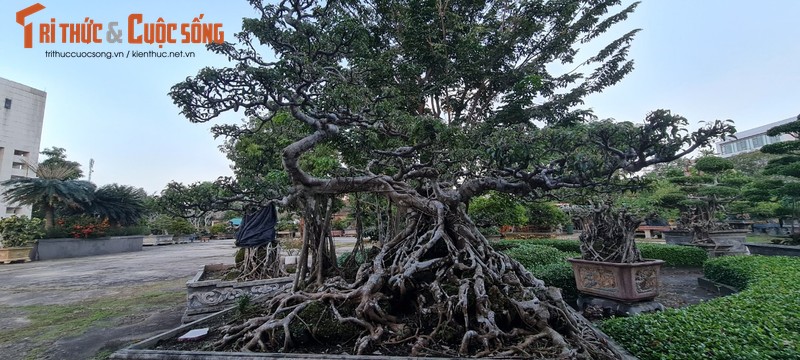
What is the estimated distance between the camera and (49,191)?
15.3 metres

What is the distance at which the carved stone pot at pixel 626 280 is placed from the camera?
4812mm

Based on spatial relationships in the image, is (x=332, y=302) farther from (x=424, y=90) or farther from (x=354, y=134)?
(x=424, y=90)

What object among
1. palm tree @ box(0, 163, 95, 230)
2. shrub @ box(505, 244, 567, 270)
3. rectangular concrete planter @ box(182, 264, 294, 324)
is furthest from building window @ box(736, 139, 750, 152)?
palm tree @ box(0, 163, 95, 230)

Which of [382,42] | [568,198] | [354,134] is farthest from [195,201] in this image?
[382,42]

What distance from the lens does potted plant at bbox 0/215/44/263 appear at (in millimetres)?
14062

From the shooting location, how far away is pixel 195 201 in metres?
4.60

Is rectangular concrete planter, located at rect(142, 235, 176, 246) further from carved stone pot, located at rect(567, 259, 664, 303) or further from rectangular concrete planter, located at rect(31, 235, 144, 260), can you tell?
carved stone pot, located at rect(567, 259, 664, 303)

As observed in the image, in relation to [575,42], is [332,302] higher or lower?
lower

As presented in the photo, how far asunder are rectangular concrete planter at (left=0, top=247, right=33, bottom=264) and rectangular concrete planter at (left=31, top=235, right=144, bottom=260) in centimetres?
76

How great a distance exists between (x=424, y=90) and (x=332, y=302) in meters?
5.70

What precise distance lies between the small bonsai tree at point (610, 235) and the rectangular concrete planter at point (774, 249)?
6521 mm

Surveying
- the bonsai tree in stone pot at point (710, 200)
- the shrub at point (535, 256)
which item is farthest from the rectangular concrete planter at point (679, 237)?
the shrub at point (535, 256)

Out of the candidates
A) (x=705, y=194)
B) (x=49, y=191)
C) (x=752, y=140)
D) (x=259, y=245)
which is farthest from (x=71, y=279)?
(x=752, y=140)

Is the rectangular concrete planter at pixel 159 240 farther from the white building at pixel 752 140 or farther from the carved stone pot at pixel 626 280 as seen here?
the white building at pixel 752 140
